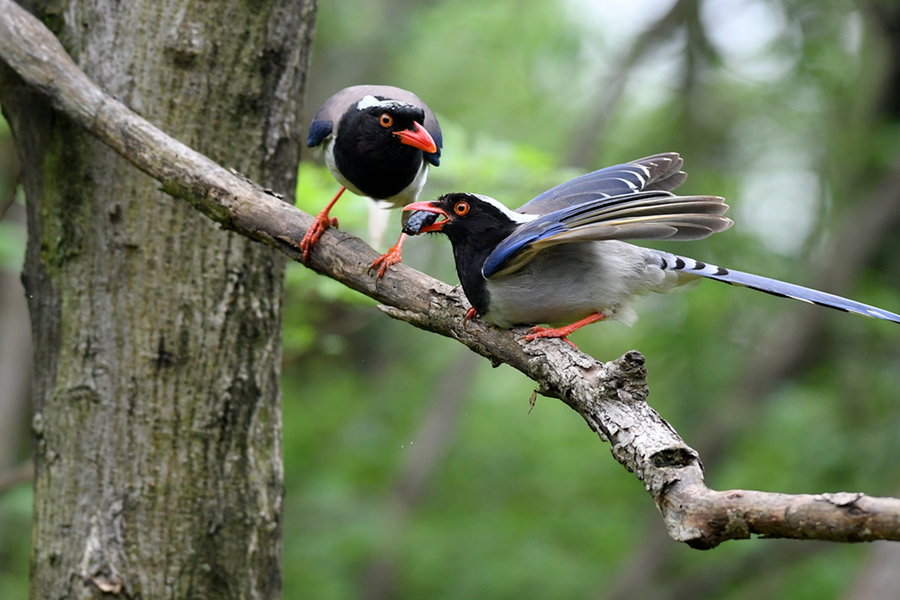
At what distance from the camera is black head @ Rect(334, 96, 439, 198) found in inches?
150

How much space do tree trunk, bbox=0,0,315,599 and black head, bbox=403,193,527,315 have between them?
2.56ft

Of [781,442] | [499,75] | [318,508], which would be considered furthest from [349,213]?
[499,75]

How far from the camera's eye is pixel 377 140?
3.87m

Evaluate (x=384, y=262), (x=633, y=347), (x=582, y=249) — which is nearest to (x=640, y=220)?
(x=582, y=249)

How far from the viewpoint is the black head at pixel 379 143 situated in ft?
12.5

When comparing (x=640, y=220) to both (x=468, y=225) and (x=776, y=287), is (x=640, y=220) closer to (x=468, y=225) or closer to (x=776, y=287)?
(x=776, y=287)

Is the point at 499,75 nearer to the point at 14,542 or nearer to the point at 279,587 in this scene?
the point at 14,542

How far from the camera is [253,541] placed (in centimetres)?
342

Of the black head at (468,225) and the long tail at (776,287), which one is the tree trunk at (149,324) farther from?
the long tail at (776,287)

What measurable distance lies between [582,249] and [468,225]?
1.56 feet

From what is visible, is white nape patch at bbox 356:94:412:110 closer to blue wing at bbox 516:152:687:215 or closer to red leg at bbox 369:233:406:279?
blue wing at bbox 516:152:687:215

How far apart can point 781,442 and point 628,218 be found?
7115 mm

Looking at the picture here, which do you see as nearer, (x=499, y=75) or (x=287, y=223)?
(x=287, y=223)

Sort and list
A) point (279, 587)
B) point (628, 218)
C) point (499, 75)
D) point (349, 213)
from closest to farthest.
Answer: point (628, 218) → point (279, 587) → point (349, 213) → point (499, 75)
